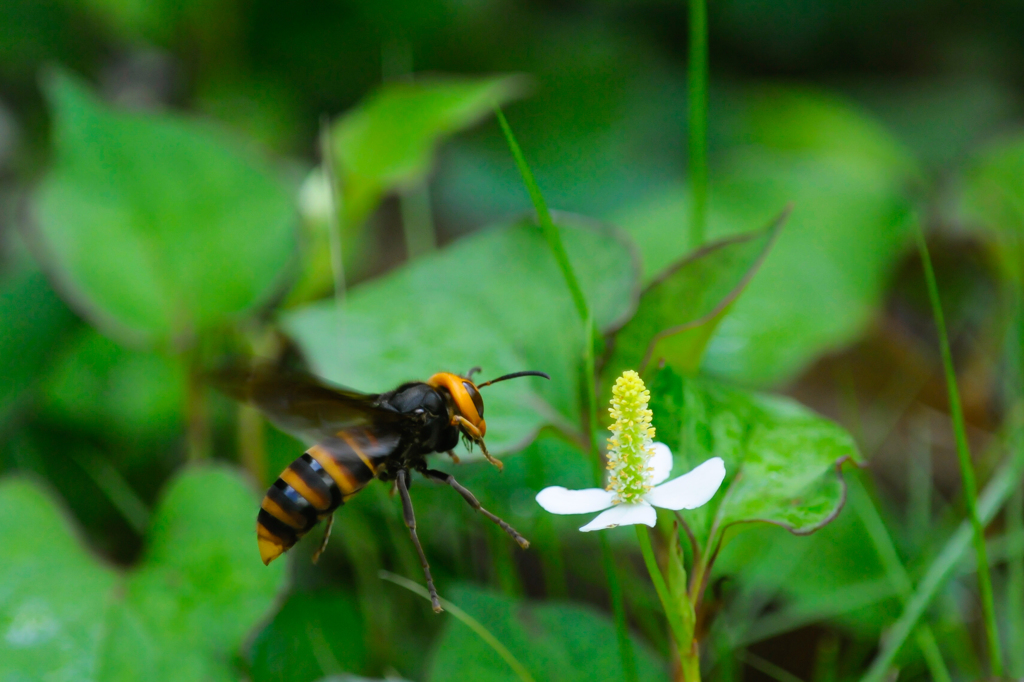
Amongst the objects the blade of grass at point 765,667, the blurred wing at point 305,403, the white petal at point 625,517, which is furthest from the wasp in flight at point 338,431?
the blade of grass at point 765,667

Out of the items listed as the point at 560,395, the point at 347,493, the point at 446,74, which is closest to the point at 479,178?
the point at 446,74

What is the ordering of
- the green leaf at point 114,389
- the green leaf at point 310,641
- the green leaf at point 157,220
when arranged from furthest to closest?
the green leaf at point 114,389 < the green leaf at point 157,220 < the green leaf at point 310,641

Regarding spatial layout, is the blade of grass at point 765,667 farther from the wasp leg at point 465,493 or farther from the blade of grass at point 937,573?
the wasp leg at point 465,493

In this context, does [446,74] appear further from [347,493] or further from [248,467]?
[347,493]

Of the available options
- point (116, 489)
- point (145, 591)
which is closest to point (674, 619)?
point (145, 591)

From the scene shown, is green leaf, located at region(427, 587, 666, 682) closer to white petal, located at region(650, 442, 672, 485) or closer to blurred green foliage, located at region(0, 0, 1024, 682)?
blurred green foliage, located at region(0, 0, 1024, 682)
